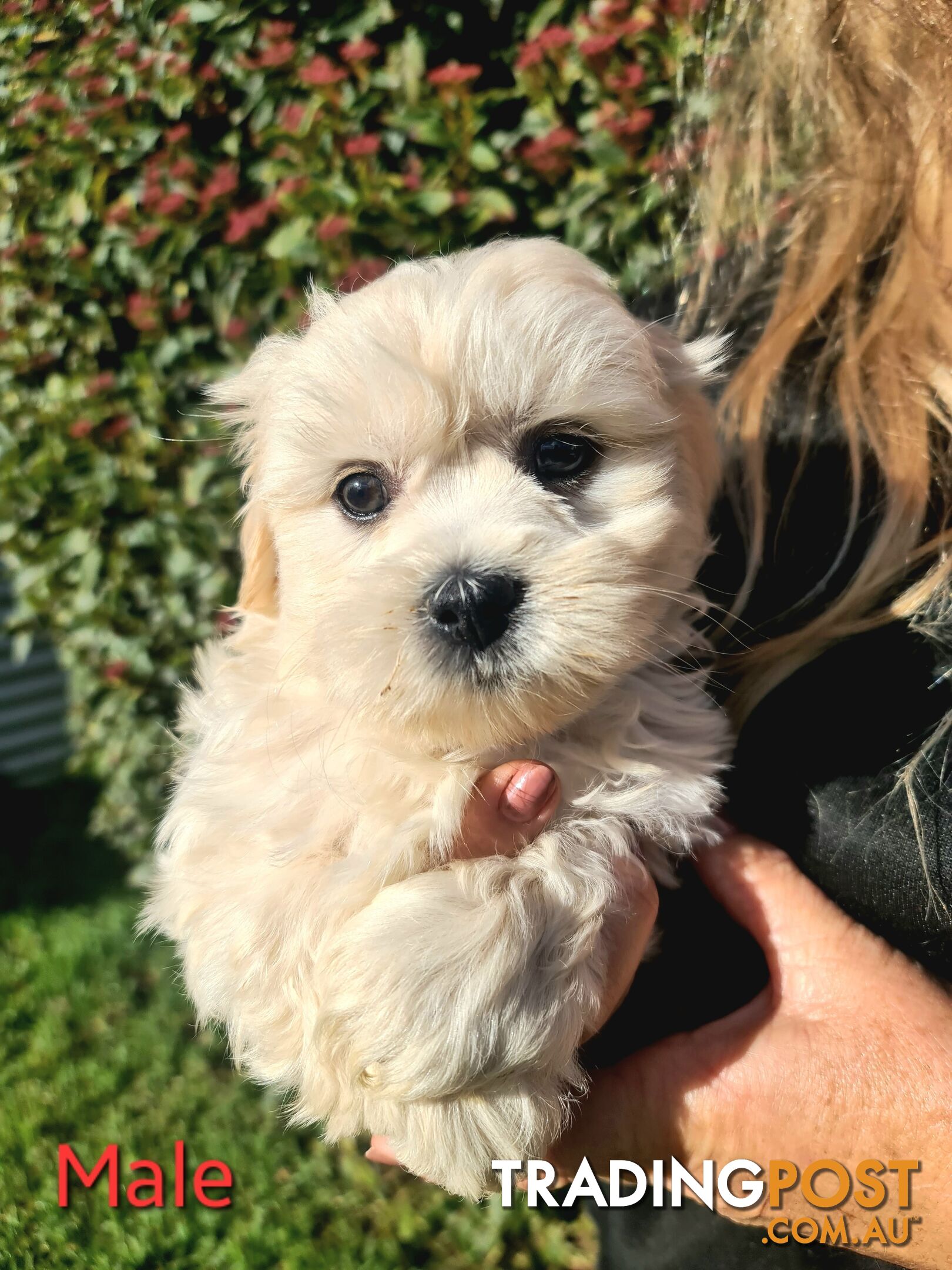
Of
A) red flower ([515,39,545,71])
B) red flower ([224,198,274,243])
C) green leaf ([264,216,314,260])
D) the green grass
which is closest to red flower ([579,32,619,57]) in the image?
red flower ([515,39,545,71])

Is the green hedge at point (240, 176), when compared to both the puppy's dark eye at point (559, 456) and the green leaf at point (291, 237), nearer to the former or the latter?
the green leaf at point (291, 237)

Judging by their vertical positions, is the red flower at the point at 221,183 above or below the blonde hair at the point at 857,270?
above

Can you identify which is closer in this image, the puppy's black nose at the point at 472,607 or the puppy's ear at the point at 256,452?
the puppy's black nose at the point at 472,607

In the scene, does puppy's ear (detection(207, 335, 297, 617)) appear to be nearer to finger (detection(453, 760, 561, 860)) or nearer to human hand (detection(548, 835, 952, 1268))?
finger (detection(453, 760, 561, 860))

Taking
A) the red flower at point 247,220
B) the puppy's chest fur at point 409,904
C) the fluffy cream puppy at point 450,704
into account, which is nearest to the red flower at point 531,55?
the red flower at point 247,220

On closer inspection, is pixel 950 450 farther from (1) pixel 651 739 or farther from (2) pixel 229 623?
(2) pixel 229 623

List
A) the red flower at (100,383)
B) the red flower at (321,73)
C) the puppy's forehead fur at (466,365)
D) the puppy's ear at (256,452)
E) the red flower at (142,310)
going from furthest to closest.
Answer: the red flower at (100,383) < the red flower at (142,310) < the red flower at (321,73) < the puppy's ear at (256,452) < the puppy's forehead fur at (466,365)

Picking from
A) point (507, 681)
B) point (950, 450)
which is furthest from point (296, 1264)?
point (950, 450)

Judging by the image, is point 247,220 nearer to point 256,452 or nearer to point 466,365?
point 256,452
